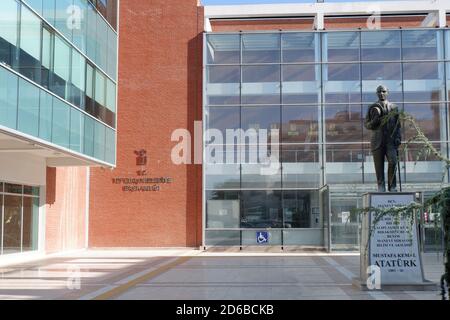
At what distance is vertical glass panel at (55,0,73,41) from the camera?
17.5 metres

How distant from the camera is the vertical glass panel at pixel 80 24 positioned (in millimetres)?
19031

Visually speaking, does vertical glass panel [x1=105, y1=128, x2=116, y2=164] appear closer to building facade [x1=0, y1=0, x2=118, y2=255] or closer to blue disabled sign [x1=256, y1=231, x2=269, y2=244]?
building facade [x1=0, y1=0, x2=118, y2=255]

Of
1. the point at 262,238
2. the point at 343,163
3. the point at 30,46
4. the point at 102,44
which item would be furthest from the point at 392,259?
the point at 102,44

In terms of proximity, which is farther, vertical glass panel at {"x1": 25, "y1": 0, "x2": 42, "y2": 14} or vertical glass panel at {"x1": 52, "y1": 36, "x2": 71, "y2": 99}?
vertical glass panel at {"x1": 52, "y1": 36, "x2": 71, "y2": 99}

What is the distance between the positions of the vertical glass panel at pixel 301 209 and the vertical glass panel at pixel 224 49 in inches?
257

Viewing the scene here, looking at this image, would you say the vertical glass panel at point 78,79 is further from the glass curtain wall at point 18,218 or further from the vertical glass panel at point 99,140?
the glass curtain wall at point 18,218

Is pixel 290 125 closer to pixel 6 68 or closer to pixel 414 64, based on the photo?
pixel 414 64

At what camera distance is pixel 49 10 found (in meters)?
16.9

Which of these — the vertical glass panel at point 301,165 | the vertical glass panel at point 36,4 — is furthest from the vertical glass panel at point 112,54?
the vertical glass panel at point 301,165

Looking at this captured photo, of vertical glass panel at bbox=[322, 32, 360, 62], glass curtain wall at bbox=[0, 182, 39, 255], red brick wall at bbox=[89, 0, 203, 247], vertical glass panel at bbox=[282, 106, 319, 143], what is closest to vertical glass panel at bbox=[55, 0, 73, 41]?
glass curtain wall at bbox=[0, 182, 39, 255]

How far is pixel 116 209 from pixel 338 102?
35.7 ft

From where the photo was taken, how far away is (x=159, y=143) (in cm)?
2630

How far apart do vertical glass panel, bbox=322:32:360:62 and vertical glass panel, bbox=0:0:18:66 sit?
15.1m
